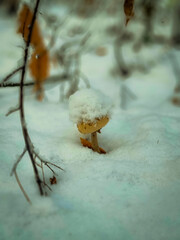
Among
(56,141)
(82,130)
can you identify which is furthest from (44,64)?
(82,130)

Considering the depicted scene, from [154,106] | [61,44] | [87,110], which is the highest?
[61,44]

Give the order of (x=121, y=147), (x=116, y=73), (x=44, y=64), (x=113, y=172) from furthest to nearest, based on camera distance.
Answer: (x=116, y=73) → (x=44, y=64) → (x=121, y=147) → (x=113, y=172)

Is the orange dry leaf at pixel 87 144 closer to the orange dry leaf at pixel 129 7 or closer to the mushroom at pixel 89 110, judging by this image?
the mushroom at pixel 89 110

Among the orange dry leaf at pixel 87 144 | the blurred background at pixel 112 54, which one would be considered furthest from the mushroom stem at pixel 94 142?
the blurred background at pixel 112 54

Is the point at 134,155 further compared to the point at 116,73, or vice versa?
the point at 116,73

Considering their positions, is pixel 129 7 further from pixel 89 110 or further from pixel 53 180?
pixel 53 180

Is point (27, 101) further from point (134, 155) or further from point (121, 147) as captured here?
point (134, 155)
